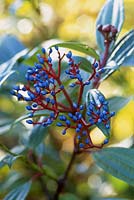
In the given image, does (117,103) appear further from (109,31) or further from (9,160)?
(9,160)

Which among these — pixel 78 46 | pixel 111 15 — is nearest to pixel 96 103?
pixel 78 46

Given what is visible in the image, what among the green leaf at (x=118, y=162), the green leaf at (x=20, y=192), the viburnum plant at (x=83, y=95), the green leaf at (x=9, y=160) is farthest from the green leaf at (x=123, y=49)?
the green leaf at (x=20, y=192)

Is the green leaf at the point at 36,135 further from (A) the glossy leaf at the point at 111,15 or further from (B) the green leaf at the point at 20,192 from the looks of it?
(A) the glossy leaf at the point at 111,15

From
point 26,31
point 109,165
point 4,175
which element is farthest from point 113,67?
point 26,31

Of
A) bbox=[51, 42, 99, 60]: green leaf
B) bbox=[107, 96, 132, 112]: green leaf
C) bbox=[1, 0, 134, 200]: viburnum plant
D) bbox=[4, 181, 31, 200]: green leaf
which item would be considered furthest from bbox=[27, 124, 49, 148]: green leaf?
bbox=[51, 42, 99, 60]: green leaf

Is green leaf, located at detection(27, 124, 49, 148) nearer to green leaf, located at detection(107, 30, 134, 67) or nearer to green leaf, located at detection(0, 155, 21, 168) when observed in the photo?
green leaf, located at detection(0, 155, 21, 168)

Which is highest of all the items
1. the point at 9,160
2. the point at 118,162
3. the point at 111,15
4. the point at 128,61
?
the point at 111,15

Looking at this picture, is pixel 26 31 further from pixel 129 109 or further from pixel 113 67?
pixel 113 67

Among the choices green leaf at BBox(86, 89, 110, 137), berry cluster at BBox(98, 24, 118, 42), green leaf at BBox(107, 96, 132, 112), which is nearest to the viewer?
green leaf at BBox(86, 89, 110, 137)
